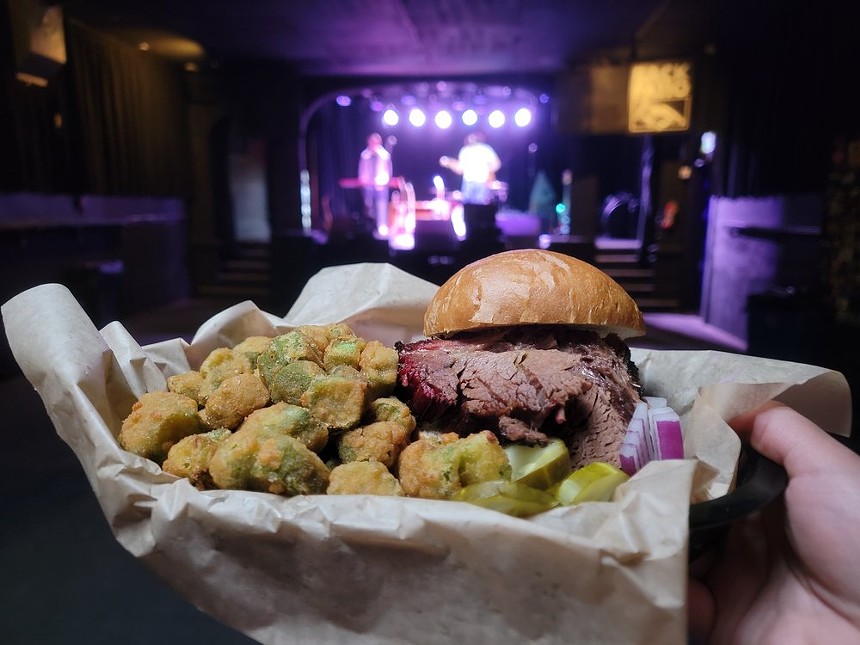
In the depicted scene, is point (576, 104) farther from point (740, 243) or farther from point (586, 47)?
point (740, 243)

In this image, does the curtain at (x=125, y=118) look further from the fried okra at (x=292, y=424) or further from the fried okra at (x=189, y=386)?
the fried okra at (x=292, y=424)

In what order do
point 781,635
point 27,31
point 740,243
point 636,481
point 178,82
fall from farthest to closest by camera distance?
point 178,82, point 740,243, point 27,31, point 781,635, point 636,481

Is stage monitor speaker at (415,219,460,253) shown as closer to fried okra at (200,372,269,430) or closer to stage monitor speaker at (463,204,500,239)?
stage monitor speaker at (463,204,500,239)

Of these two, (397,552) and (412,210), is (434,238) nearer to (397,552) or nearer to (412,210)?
(412,210)

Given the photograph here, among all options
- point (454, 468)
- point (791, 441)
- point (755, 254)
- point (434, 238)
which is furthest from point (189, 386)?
point (755, 254)

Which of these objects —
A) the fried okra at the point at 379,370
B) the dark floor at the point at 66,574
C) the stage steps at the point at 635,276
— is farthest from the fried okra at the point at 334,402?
the stage steps at the point at 635,276

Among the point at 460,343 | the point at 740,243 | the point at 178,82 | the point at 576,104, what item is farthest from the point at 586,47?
the point at 460,343
